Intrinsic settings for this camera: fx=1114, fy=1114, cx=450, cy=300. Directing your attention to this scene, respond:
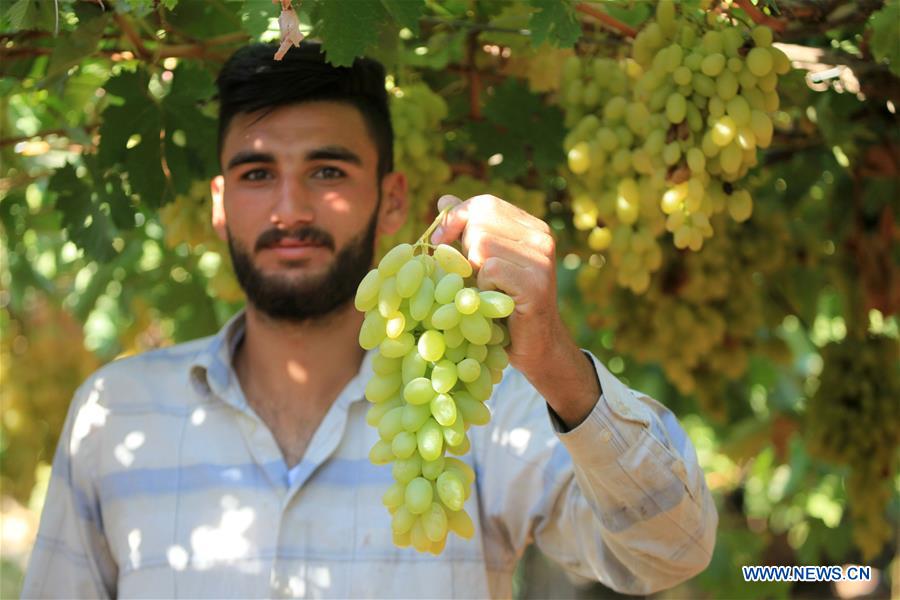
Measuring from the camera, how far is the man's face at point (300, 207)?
2.46 m

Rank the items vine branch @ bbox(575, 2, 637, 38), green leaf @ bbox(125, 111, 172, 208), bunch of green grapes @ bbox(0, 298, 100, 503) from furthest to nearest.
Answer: bunch of green grapes @ bbox(0, 298, 100, 503) < green leaf @ bbox(125, 111, 172, 208) < vine branch @ bbox(575, 2, 637, 38)

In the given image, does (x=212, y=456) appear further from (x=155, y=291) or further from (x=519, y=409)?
(x=155, y=291)

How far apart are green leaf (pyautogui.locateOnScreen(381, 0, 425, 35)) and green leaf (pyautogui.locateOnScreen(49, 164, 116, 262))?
1.14 m

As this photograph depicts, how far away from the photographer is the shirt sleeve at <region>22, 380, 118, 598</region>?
2.50 meters

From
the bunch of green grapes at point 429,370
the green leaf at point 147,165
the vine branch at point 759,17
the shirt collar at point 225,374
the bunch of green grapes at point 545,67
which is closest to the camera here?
the bunch of green grapes at point 429,370

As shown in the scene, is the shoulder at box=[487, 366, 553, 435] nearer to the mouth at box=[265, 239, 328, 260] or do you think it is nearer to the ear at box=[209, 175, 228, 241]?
the mouth at box=[265, 239, 328, 260]

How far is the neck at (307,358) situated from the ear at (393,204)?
8.8 inches

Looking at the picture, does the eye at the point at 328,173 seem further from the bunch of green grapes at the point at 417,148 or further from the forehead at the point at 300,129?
the bunch of green grapes at the point at 417,148

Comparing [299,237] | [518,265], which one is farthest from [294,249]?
[518,265]

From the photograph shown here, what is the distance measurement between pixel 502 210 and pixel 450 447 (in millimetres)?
368

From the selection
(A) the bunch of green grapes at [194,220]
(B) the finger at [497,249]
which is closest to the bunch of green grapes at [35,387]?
(A) the bunch of green grapes at [194,220]

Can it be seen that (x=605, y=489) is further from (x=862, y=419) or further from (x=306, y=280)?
(x=862, y=419)

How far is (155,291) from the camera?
4176 mm

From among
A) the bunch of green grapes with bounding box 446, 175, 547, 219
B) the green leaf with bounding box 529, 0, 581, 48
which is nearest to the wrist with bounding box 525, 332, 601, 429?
the green leaf with bounding box 529, 0, 581, 48
